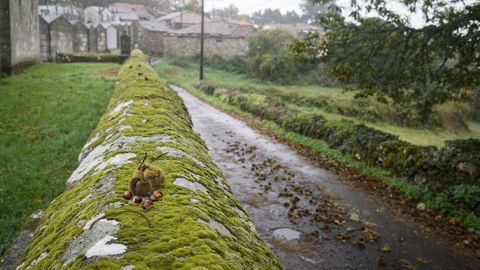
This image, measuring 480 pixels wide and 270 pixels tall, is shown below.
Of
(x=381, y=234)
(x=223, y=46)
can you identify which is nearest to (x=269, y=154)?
(x=381, y=234)

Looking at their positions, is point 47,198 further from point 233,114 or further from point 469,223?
point 233,114

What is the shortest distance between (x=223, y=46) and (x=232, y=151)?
43580mm

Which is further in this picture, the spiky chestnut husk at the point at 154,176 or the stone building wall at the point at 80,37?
the stone building wall at the point at 80,37

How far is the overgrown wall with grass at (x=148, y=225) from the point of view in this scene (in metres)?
1.78

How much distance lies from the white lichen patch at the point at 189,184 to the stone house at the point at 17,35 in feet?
70.8

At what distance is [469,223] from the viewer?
7152 millimetres

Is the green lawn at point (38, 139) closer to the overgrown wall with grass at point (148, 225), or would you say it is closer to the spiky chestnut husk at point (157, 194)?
the overgrown wall with grass at point (148, 225)

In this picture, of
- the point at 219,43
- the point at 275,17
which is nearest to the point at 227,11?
the point at 275,17

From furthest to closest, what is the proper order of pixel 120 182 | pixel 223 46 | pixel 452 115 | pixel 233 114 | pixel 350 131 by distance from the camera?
pixel 223 46
pixel 452 115
pixel 233 114
pixel 350 131
pixel 120 182

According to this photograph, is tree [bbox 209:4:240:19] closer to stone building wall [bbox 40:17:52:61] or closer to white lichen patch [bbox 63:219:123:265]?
stone building wall [bbox 40:17:52:61]

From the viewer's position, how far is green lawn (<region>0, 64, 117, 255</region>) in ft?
19.0

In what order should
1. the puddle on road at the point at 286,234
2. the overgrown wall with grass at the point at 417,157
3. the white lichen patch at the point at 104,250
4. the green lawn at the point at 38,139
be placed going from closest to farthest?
the white lichen patch at the point at 104,250
the green lawn at the point at 38,139
the puddle on road at the point at 286,234
the overgrown wall with grass at the point at 417,157

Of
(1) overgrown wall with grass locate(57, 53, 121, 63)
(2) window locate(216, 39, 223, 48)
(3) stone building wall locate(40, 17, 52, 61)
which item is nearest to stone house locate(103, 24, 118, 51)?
(3) stone building wall locate(40, 17, 52, 61)

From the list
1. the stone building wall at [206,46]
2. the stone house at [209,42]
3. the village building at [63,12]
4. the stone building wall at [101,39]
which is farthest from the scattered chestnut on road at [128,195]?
the village building at [63,12]
